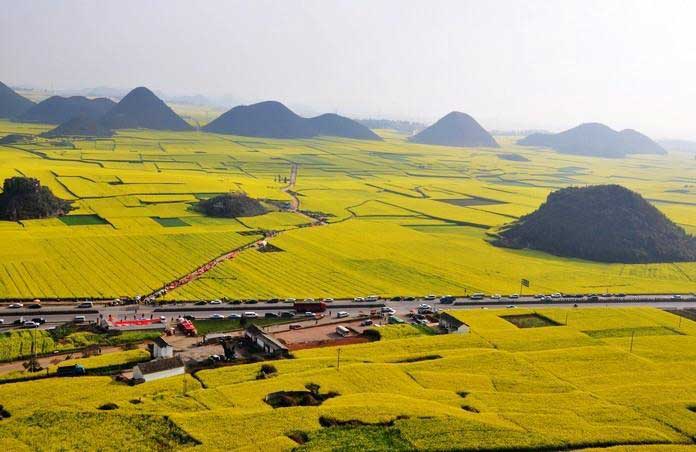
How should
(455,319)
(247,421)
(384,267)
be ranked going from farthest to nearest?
(384,267) → (455,319) → (247,421)

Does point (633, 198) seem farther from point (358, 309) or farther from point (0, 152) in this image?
point (0, 152)

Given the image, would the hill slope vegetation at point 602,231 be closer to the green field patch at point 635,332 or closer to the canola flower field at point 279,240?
the canola flower field at point 279,240

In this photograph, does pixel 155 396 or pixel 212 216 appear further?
pixel 212 216

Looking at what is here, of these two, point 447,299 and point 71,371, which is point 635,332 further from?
point 71,371

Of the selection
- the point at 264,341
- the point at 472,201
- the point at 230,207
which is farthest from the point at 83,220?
the point at 472,201

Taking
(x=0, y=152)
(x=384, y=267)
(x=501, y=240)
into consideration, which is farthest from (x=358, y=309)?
(x=0, y=152)

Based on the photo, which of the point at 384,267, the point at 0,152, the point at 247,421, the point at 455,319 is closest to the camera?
the point at 247,421

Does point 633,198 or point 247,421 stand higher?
point 633,198

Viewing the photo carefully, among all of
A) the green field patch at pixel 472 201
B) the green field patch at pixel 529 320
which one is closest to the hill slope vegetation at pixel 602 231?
the green field patch at pixel 472 201
